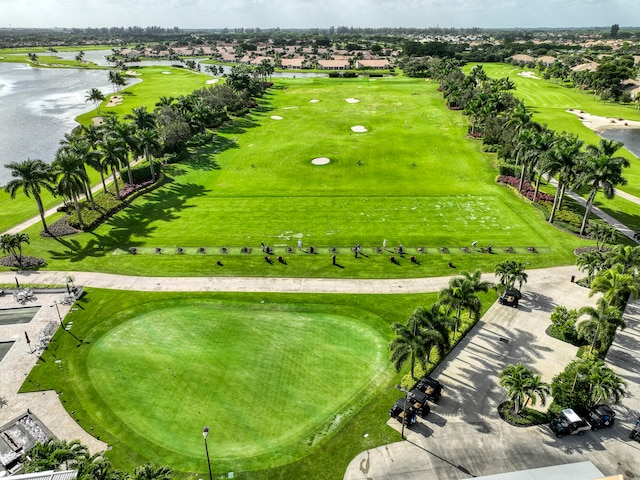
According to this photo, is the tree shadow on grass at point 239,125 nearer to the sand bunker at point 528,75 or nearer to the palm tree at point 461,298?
the palm tree at point 461,298

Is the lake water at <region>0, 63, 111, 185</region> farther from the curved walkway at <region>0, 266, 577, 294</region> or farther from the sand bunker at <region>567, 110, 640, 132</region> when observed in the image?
the sand bunker at <region>567, 110, 640, 132</region>

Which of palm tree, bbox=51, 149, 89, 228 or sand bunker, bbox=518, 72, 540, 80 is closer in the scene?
palm tree, bbox=51, 149, 89, 228

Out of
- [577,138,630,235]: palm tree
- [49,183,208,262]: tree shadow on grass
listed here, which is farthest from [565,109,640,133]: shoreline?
[49,183,208,262]: tree shadow on grass

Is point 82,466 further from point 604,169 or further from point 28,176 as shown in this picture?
point 604,169

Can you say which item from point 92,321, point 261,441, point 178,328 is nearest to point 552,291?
point 261,441

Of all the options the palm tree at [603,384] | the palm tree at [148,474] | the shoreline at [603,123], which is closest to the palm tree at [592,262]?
the palm tree at [603,384]

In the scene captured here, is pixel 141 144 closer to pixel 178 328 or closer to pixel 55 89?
pixel 178 328

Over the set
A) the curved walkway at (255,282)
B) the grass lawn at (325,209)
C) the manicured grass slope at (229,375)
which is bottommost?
the manicured grass slope at (229,375)
